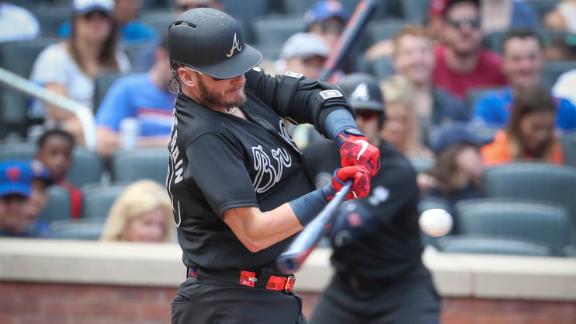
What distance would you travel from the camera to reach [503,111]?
7.62m

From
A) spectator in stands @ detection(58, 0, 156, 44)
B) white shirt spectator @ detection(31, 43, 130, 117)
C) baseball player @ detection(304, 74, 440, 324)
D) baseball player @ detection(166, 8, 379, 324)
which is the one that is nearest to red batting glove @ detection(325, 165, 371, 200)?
baseball player @ detection(166, 8, 379, 324)

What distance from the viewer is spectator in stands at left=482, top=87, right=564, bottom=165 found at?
7000 millimetres

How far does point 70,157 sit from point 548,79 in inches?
148

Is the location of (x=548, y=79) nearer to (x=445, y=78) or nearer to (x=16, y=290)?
(x=445, y=78)

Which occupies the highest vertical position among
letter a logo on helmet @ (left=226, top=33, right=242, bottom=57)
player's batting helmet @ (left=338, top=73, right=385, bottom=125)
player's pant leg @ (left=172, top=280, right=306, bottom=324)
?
letter a logo on helmet @ (left=226, top=33, right=242, bottom=57)

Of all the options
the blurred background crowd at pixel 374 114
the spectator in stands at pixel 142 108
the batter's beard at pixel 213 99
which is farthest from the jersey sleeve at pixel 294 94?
the spectator in stands at pixel 142 108

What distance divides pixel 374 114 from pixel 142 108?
2.76m

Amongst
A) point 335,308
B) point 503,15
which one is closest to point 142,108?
point 335,308

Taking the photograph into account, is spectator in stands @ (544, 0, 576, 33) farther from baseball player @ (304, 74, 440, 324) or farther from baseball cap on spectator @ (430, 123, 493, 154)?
baseball player @ (304, 74, 440, 324)

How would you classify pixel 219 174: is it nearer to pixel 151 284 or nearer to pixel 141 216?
pixel 151 284

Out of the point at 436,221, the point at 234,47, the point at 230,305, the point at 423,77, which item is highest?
the point at 234,47

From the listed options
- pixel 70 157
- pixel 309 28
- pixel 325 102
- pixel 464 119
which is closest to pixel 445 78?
pixel 464 119

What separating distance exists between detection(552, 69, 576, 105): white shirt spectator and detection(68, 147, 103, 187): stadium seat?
3431 millimetres

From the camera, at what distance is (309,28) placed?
27.9 feet
